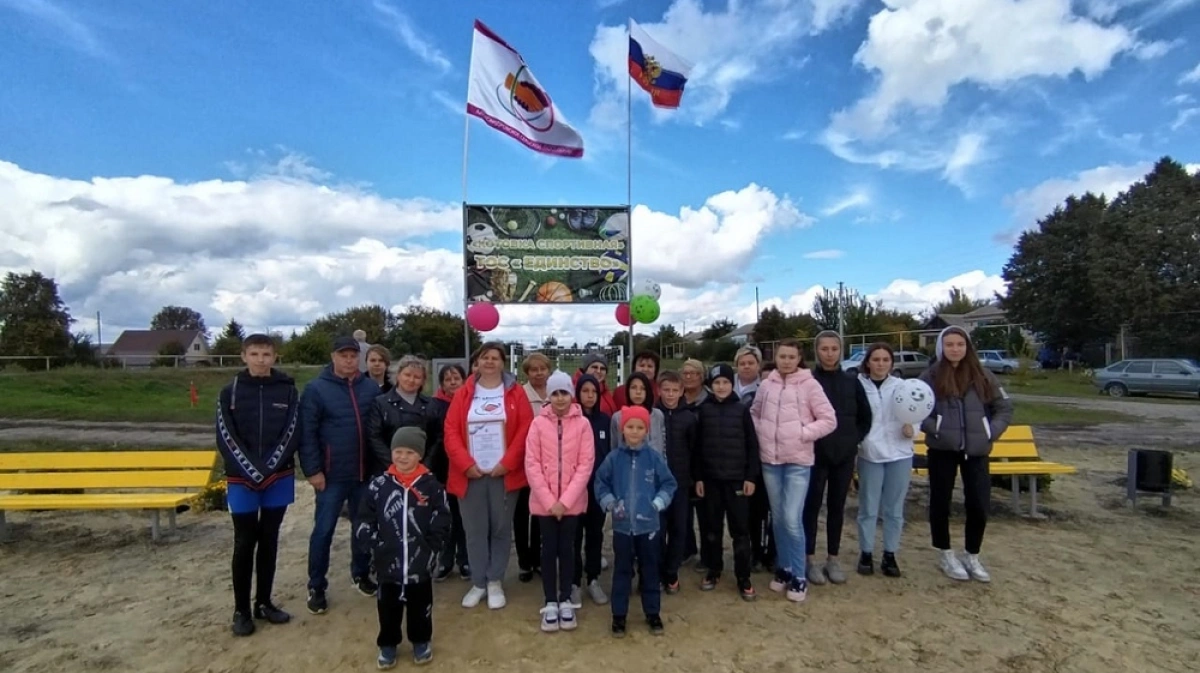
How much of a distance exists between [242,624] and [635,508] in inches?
95.7

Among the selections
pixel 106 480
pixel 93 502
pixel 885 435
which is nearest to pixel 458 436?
pixel 885 435

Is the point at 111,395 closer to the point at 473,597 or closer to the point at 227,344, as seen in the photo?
the point at 473,597

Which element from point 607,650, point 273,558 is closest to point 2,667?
point 273,558

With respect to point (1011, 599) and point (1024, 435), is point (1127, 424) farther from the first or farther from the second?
point (1011, 599)

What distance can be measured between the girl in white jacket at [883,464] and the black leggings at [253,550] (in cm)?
391

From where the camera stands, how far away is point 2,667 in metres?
3.58

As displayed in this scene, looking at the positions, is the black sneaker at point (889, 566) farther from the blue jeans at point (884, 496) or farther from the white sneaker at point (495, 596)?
the white sneaker at point (495, 596)

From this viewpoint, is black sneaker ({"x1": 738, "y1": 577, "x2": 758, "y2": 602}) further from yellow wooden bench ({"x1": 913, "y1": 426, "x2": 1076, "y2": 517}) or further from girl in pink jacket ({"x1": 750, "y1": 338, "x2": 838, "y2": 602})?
yellow wooden bench ({"x1": 913, "y1": 426, "x2": 1076, "y2": 517})

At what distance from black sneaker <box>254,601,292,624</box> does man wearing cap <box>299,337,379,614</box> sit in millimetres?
206

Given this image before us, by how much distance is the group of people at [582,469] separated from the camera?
12.7 feet

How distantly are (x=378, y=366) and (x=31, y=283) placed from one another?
180 feet

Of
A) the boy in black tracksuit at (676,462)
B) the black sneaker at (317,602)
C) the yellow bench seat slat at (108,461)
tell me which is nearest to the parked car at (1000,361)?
the boy in black tracksuit at (676,462)

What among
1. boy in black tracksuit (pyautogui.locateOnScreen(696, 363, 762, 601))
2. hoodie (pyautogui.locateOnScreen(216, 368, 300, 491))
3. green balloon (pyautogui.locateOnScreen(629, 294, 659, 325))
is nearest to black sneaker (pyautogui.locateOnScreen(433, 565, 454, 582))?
hoodie (pyautogui.locateOnScreen(216, 368, 300, 491))

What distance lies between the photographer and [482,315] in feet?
30.2
